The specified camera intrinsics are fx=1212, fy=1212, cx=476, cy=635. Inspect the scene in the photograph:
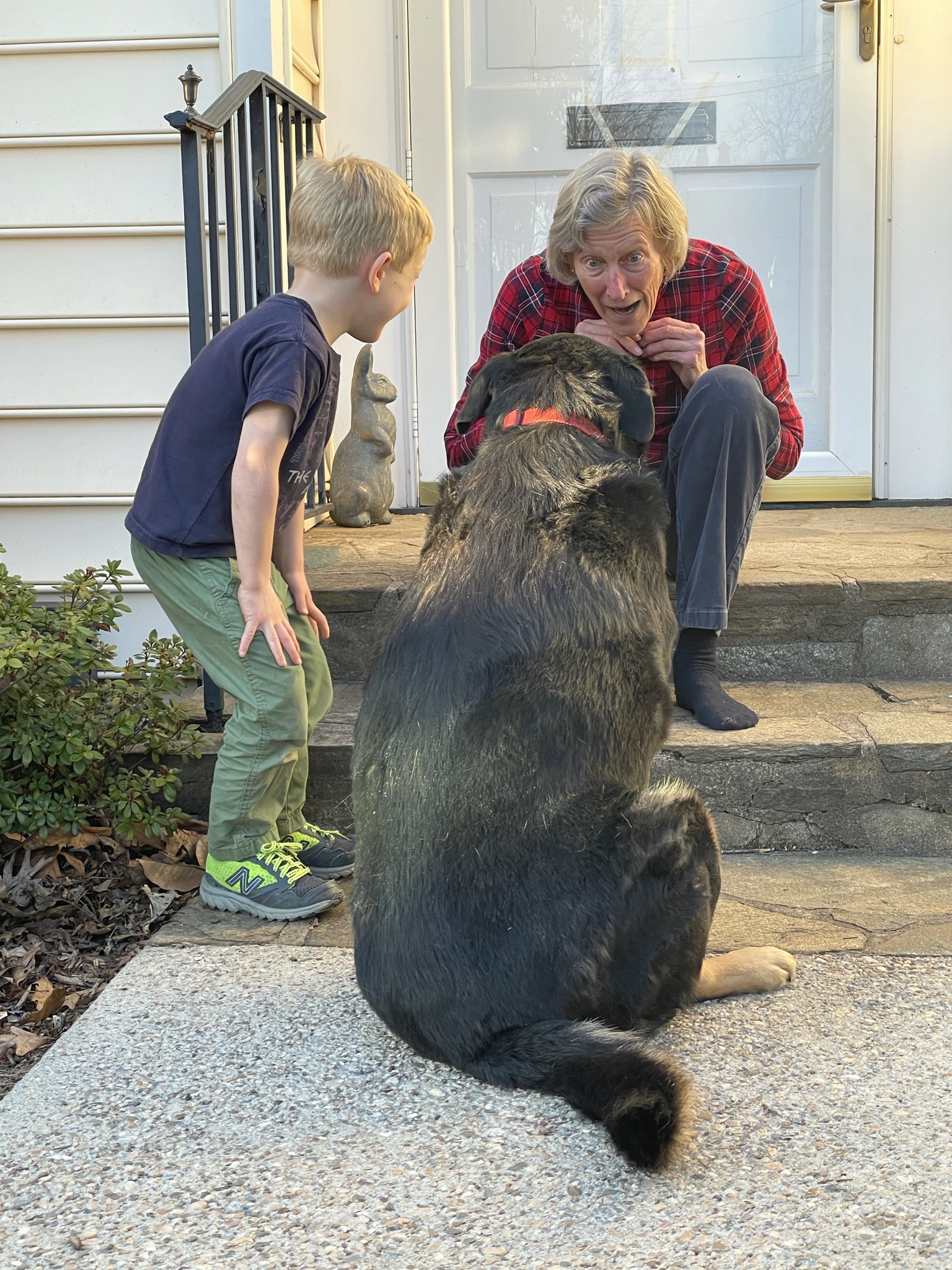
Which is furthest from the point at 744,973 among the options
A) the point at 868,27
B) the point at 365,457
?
the point at 868,27

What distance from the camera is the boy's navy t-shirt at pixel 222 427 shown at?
8.57ft

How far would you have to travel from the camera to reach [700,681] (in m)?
3.29

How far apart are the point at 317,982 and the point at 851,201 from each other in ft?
12.6

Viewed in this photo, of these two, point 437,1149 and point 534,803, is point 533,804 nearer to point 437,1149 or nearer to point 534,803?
point 534,803

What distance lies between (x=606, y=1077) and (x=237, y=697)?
1317 mm

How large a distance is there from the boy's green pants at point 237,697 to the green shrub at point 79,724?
43 centimetres

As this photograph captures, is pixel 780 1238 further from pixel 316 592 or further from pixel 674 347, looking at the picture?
pixel 316 592

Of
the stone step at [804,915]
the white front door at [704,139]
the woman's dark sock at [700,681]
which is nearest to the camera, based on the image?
the stone step at [804,915]

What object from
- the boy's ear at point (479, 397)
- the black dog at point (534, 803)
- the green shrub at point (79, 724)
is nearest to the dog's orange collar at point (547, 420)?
the black dog at point (534, 803)

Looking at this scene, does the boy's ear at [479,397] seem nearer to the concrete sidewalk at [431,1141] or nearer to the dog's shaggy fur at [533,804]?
the dog's shaggy fur at [533,804]

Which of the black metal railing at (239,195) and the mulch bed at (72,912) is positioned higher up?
the black metal railing at (239,195)

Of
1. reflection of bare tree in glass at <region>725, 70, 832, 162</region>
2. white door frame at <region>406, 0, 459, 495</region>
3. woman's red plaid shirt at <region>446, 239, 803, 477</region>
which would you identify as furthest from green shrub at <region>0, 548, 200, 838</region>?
reflection of bare tree in glass at <region>725, 70, 832, 162</region>

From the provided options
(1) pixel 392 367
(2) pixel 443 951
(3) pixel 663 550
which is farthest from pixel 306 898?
(1) pixel 392 367

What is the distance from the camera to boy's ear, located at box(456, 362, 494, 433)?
239 centimetres
